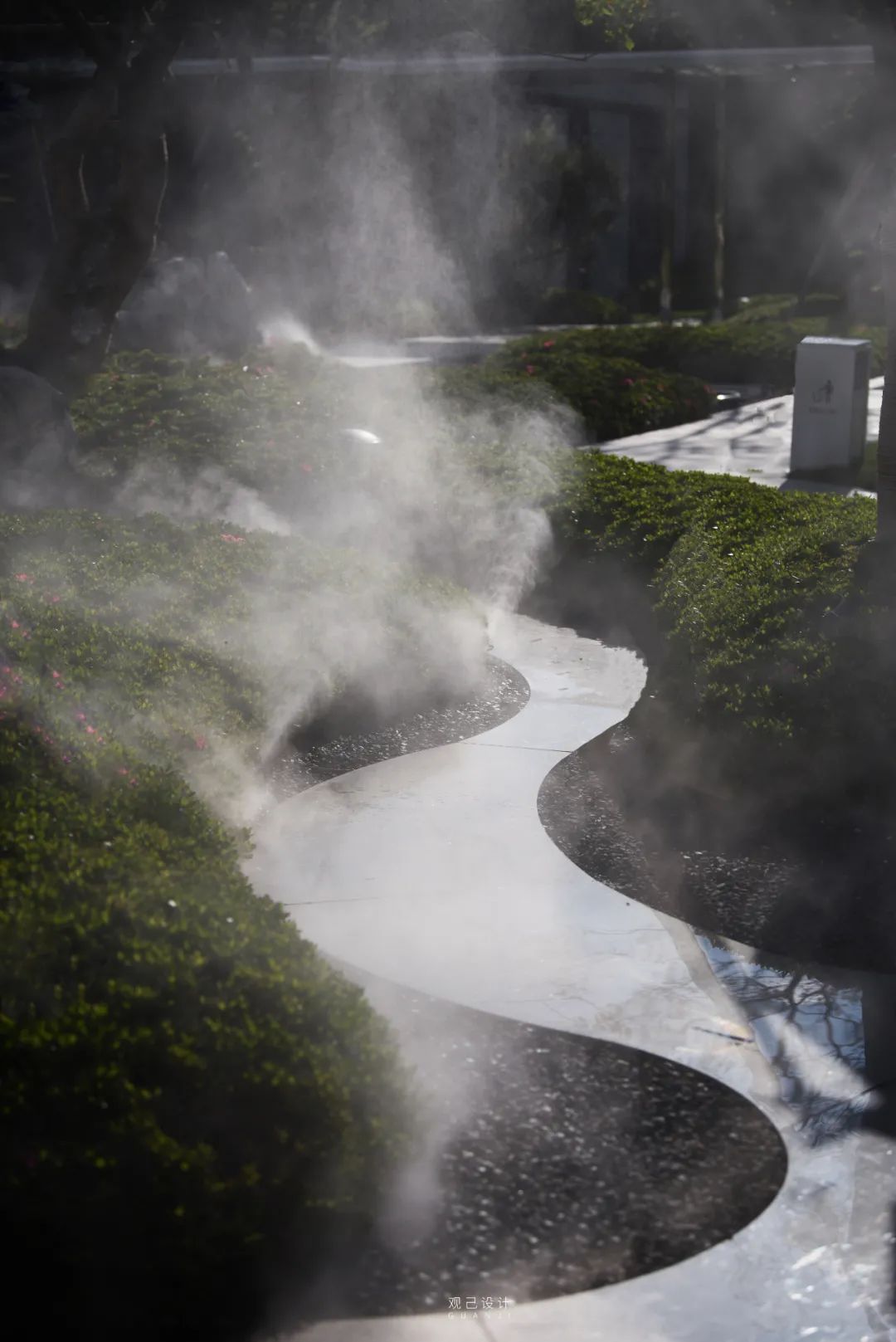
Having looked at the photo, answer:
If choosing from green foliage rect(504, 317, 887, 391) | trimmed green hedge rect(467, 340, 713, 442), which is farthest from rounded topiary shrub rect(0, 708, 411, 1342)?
green foliage rect(504, 317, 887, 391)

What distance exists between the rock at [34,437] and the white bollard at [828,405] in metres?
6.56

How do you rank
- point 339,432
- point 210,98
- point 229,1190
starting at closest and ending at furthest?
1. point 229,1190
2. point 339,432
3. point 210,98

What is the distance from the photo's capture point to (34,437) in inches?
416

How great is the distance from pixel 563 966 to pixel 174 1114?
181 cm

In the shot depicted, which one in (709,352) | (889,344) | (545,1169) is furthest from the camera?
(709,352)

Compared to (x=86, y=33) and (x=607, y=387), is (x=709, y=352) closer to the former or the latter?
(x=607, y=387)

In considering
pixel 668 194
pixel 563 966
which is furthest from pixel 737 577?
pixel 668 194

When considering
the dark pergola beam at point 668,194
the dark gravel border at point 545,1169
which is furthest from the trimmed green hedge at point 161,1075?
the dark pergola beam at point 668,194

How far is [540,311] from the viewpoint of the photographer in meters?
26.7

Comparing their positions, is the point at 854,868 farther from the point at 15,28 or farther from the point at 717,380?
the point at 15,28

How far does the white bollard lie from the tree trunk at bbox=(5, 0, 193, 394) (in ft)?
20.8

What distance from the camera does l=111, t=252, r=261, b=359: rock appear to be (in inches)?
779

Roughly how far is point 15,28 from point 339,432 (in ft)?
49.3

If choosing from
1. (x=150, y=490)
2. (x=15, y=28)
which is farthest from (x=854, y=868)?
(x=15, y=28)
